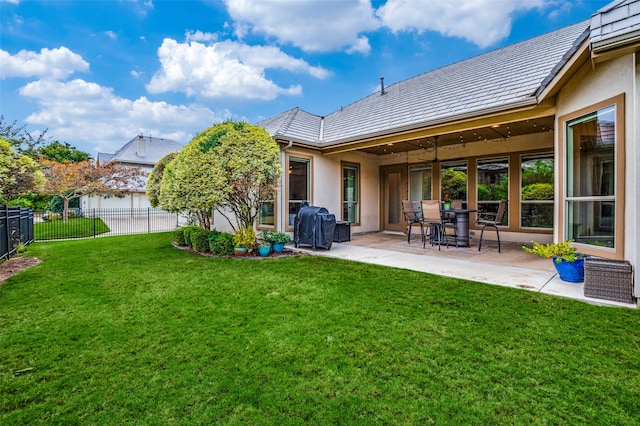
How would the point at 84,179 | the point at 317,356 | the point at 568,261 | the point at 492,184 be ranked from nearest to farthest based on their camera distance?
the point at 317,356, the point at 568,261, the point at 492,184, the point at 84,179

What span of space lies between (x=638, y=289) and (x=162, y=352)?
5.07 metres

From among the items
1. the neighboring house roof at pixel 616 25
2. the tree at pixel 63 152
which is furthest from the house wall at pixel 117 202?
the neighboring house roof at pixel 616 25

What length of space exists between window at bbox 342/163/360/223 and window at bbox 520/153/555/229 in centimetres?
473

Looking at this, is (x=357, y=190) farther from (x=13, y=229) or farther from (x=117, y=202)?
(x=117, y=202)

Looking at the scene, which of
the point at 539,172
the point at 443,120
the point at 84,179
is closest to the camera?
the point at 443,120

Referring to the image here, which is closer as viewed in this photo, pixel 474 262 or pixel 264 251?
pixel 474 262

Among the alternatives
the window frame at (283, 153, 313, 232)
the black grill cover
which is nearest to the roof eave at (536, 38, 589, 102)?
the black grill cover

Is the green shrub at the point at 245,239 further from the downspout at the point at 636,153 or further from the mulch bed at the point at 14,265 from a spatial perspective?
the downspout at the point at 636,153

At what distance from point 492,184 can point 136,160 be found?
27826 mm

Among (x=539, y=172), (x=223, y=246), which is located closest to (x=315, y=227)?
(x=223, y=246)

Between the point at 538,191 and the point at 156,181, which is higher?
the point at 156,181

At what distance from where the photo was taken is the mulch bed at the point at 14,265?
5418 millimetres

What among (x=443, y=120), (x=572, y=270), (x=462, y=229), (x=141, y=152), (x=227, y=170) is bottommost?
(x=572, y=270)

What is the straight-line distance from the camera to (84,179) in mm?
18812
